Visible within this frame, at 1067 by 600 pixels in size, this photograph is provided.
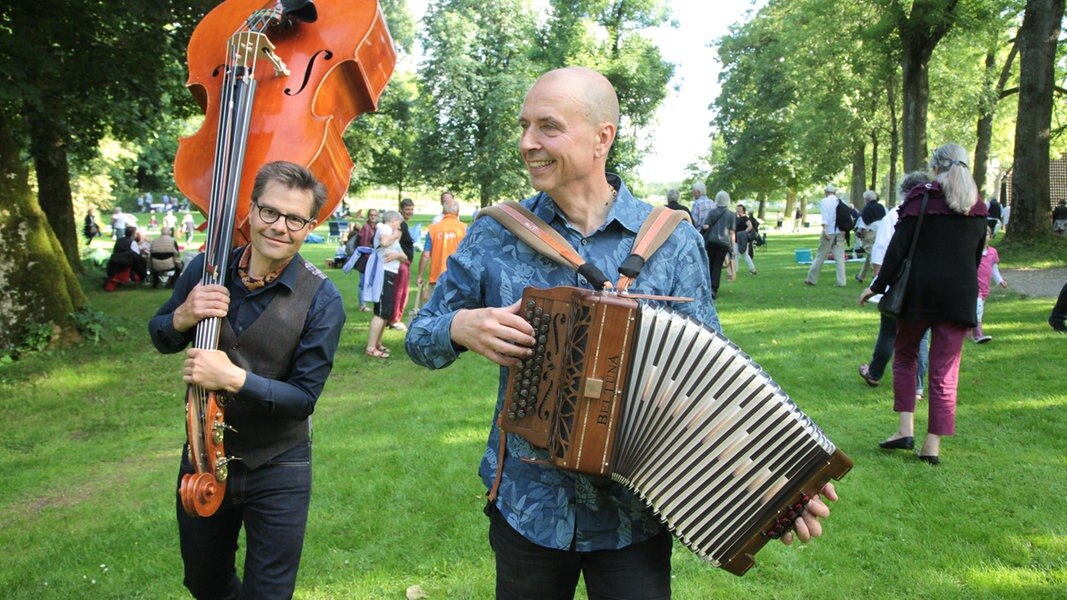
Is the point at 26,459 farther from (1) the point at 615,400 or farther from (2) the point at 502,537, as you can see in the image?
(1) the point at 615,400

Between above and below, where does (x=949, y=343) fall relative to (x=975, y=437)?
above

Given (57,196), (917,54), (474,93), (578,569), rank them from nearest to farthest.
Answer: (578,569) → (57,196) → (917,54) → (474,93)

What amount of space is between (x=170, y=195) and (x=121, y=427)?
6405 cm

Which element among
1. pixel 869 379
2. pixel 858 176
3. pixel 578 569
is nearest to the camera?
pixel 578 569

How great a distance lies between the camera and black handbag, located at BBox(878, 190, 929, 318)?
5.67 m

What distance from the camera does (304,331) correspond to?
292 centimetres

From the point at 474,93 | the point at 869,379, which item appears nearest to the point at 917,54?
the point at 869,379

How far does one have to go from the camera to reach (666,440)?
219 centimetres

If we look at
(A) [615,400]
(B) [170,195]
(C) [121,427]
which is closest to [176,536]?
(C) [121,427]

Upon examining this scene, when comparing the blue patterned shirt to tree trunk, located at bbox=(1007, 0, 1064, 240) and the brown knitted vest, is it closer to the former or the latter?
the brown knitted vest

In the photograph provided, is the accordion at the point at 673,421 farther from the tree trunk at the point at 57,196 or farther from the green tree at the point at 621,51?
the green tree at the point at 621,51

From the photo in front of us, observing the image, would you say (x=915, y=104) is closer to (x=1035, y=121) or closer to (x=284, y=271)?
(x=1035, y=121)

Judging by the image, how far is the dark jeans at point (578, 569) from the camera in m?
2.42

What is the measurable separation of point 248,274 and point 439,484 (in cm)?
304
